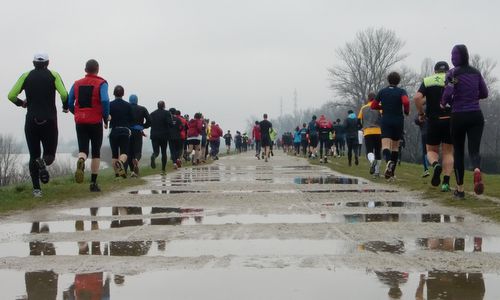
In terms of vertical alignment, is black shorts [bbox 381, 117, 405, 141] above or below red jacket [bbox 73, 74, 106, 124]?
below

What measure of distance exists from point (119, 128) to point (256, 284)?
9.79 metres

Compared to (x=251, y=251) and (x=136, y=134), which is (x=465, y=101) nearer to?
(x=251, y=251)

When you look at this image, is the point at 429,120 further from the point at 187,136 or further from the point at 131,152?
the point at 187,136

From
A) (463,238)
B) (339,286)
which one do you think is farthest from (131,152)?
(339,286)

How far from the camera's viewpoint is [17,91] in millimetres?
8836

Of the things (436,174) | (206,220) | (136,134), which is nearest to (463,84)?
(436,174)

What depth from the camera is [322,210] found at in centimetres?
693

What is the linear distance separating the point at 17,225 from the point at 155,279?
9.81 ft

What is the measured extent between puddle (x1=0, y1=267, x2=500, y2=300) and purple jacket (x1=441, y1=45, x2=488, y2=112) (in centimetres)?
447

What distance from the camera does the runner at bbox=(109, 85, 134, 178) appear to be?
12.8 metres

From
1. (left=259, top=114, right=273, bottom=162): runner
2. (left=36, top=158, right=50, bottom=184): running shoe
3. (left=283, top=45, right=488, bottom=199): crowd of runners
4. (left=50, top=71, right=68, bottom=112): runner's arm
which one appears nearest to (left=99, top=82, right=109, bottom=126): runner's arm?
(left=50, top=71, right=68, bottom=112): runner's arm

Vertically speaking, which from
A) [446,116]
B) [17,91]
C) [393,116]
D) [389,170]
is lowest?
[389,170]

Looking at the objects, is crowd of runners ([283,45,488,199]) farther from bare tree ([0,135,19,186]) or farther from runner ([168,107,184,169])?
bare tree ([0,135,19,186])

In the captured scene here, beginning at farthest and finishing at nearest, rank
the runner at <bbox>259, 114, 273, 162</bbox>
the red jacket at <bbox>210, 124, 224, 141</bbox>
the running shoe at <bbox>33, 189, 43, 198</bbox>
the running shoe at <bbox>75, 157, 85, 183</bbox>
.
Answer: the red jacket at <bbox>210, 124, 224, 141</bbox>, the runner at <bbox>259, 114, 273, 162</bbox>, the running shoe at <bbox>75, 157, 85, 183</bbox>, the running shoe at <bbox>33, 189, 43, 198</bbox>
